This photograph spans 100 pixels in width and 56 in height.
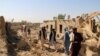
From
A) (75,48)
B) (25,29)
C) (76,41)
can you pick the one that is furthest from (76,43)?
(25,29)

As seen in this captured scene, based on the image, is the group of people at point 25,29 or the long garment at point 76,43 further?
the group of people at point 25,29

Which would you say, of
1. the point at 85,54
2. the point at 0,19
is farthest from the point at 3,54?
the point at 0,19

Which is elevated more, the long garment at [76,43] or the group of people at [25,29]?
the long garment at [76,43]

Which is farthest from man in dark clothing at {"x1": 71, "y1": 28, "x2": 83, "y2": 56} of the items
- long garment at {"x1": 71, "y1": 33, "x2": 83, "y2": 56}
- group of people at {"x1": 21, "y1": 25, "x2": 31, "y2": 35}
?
group of people at {"x1": 21, "y1": 25, "x2": 31, "y2": 35}

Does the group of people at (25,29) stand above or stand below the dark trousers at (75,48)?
below

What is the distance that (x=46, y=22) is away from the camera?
46.3 meters

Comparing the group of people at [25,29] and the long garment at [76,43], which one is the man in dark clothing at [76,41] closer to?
the long garment at [76,43]

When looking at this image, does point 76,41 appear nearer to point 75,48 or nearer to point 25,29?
point 75,48

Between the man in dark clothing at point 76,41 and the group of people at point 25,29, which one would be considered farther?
the group of people at point 25,29

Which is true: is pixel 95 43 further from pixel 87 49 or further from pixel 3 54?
pixel 3 54

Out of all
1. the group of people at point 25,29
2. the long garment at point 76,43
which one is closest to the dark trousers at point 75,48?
the long garment at point 76,43

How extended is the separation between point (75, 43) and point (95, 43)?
226 cm

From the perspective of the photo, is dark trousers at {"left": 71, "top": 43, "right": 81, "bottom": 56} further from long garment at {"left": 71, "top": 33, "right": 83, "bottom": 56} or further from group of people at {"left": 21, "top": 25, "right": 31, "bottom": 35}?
group of people at {"left": 21, "top": 25, "right": 31, "bottom": 35}

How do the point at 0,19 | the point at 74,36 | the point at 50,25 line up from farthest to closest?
the point at 50,25 → the point at 0,19 → the point at 74,36
